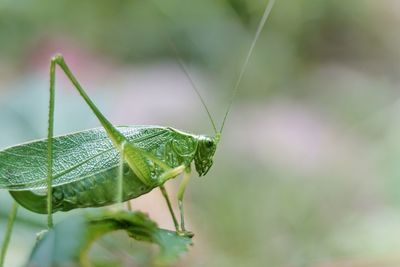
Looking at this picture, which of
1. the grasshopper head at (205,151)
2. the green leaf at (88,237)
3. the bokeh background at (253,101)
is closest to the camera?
the green leaf at (88,237)

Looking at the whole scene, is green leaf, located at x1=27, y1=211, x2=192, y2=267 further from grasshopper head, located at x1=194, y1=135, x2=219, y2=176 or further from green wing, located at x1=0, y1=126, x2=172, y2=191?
grasshopper head, located at x1=194, y1=135, x2=219, y2=176

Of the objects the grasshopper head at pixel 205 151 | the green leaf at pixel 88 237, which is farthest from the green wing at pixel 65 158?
the green leaf at pixel 88 237

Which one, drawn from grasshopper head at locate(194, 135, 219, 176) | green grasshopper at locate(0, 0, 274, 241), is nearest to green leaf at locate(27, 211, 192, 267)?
green grasshopper at locate(0, 0, 274, 241)

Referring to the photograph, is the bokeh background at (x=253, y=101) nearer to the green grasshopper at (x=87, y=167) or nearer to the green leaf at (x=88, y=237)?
the green grasshopper at (x=87, y=167)

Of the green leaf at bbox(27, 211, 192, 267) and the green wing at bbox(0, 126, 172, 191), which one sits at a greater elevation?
the green leaf at bbox(27, 211, 192, 267)

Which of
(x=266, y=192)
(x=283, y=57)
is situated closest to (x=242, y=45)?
(x=283, y=57)

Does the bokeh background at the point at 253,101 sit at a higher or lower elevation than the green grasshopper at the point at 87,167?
lower

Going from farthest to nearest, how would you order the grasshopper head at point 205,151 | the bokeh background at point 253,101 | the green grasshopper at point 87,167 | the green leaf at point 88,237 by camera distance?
the bokeh background at point 253,101, the grasshopper head at point 205,151, the green grasshopper at point 87,167, the green leaf at point 88,237
